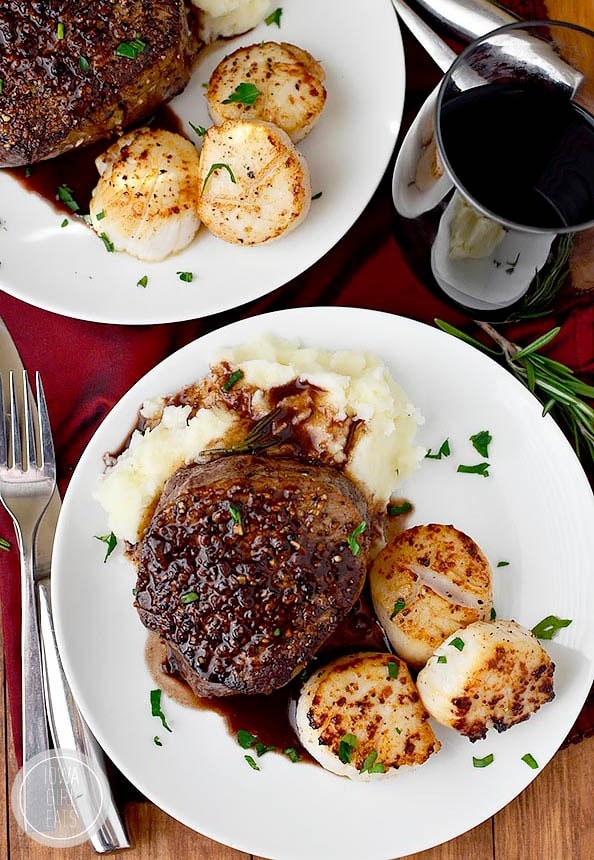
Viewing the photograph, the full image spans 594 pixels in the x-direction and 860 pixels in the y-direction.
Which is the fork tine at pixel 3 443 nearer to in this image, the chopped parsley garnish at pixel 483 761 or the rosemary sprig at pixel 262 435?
the rosemary sprig at pixel 262 435

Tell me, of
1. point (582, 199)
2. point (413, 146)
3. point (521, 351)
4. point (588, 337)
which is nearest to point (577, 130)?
point (582, 199)

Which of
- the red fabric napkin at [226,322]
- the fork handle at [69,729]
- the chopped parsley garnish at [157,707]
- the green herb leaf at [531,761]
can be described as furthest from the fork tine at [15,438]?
the green herb leaf at [531,761]

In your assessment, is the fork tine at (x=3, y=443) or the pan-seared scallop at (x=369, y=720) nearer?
the pan-seared scallop at (x=369, y=720)

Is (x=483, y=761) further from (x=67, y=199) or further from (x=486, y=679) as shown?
(x=67, y=199)

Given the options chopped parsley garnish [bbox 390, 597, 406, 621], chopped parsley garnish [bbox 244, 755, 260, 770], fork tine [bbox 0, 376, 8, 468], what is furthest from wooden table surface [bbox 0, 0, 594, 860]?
chopped parsley garnish [bbox 390, 597, 406, 621]

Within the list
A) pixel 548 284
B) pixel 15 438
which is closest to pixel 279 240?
pixel 548 284

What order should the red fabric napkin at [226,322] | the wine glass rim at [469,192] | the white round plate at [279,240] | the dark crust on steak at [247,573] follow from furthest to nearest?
the red fabric napkin at [226,322], the white round plate at [279,240], the dark crust on steak at [247,573], the wine glass rim at [469,192]

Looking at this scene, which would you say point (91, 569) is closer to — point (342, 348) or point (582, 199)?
point (342, 348)
